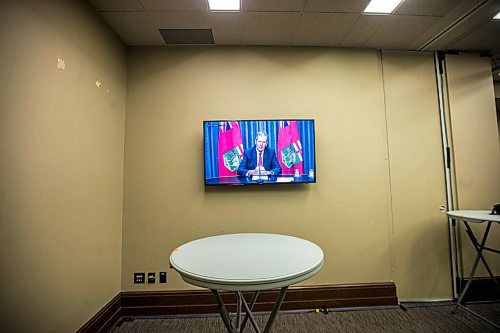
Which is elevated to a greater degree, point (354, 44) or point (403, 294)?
point (354, 44)

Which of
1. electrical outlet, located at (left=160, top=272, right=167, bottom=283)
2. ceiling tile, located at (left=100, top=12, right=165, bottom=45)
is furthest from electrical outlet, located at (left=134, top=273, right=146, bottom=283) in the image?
ceiling tile, located at (left=100, top=12, right=165, bottom=45)

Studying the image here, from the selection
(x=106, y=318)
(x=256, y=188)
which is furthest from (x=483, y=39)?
(x=106, y=318)

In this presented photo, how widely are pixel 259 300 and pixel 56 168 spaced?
2022 mm

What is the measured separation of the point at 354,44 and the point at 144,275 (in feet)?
10.9

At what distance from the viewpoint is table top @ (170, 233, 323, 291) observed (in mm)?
866

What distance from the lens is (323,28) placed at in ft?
6.75

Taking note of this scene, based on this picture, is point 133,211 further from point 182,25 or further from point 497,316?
point 497,316

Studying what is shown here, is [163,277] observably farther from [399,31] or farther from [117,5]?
[399,31]

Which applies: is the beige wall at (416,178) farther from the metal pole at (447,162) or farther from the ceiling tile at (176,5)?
the ceiling tile at (176,5)

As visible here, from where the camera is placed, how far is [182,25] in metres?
1.97

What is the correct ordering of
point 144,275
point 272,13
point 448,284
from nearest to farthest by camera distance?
point 272,13
point 144,275
point 448,284

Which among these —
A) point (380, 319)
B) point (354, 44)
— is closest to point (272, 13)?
point (354, 44)

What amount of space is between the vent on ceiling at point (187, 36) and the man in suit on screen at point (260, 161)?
1.12 meters

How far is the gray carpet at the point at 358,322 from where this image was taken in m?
1.83
